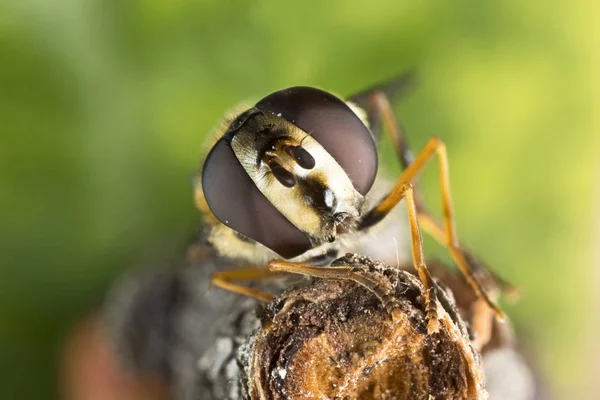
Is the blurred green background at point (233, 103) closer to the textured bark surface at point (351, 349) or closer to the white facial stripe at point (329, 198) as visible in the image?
the white facial stripe at point (329, 198)

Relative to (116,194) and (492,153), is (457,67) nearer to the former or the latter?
(492,153)

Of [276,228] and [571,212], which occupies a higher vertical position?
[571,212]

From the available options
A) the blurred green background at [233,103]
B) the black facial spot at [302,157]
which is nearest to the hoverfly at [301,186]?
the black facial spot at [302,157]

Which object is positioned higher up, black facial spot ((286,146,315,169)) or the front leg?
black facial spot ((286,146,315,169))

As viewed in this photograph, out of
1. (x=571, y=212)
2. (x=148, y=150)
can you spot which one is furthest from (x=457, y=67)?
(x=148, y=150)

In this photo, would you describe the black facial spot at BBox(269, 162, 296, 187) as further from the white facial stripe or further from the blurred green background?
the blurred green background

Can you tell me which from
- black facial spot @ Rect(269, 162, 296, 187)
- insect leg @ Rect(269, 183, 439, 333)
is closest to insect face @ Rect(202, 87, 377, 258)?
black facial spot @ Rect(269, 162, 296, 187)
